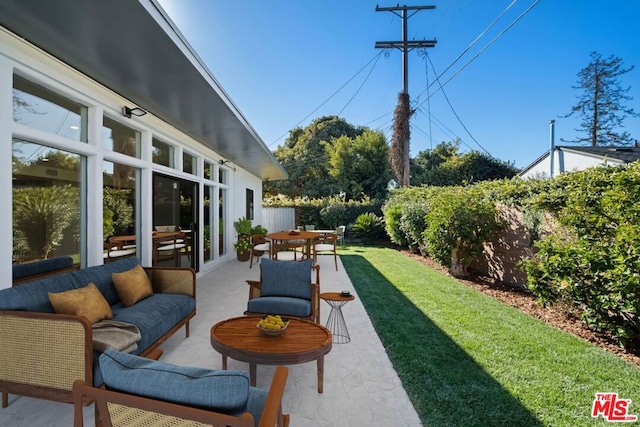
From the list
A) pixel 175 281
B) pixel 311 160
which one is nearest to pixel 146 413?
pixel 175 281

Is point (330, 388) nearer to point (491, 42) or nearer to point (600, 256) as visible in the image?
point (600, 256)

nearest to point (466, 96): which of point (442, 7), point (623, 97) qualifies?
point (442, 7)

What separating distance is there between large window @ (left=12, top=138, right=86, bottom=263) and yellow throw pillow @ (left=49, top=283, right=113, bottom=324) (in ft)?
2.80

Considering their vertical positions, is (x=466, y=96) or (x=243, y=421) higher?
(x=466, y=96)

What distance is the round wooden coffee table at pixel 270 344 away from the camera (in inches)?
90.1

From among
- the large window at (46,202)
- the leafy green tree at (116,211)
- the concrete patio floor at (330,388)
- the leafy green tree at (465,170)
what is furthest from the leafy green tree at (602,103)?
the large window at (46,202)

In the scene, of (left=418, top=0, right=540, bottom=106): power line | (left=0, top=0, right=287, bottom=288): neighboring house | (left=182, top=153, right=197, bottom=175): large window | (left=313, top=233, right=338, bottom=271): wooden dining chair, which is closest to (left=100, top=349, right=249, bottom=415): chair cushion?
(left=0, top=0, right=287, bottom=288): neighboring house

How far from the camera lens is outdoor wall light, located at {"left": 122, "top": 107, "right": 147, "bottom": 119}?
424cm

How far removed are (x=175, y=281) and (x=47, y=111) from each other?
2.20 meters

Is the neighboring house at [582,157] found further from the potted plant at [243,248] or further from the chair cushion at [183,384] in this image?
the chair cushion at [183,384]

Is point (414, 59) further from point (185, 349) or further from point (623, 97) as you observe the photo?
point (623, 97)

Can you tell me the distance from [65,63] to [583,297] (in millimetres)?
6016

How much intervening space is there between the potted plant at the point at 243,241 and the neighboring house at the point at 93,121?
3.18m

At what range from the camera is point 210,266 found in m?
7.69
